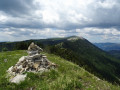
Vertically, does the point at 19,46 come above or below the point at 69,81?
below

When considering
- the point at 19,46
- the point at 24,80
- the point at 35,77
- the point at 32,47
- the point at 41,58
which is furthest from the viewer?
the point at 19,46

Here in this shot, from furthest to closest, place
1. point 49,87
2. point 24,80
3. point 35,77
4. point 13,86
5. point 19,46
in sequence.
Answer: point 19,46, point 35,77, point 24,80, point 13,86, point 49,87

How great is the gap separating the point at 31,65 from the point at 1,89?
5.82 metres

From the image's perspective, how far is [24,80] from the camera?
432 inches

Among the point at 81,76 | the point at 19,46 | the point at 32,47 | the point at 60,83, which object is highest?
the point at 32,47

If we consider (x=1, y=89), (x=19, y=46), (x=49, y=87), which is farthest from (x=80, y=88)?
(x=19, y=46)

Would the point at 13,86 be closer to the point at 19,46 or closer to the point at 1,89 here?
the point at 1,89

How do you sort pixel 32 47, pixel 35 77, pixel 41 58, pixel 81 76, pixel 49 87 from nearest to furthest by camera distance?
1. pixel 49 87
2. pixel 35 77
3. pixel 81 76
4. pixel 41 58
5. pixel 32 47

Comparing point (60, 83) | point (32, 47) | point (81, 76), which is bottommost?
point (81, 76)

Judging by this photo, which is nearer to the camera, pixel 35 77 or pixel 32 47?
pixel 35 77

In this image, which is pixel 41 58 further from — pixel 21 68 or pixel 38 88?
pixel 38 88

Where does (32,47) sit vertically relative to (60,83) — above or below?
above

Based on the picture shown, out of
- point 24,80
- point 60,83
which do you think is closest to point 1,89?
point 24,80

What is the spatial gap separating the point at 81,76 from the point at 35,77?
4345 millimetres
